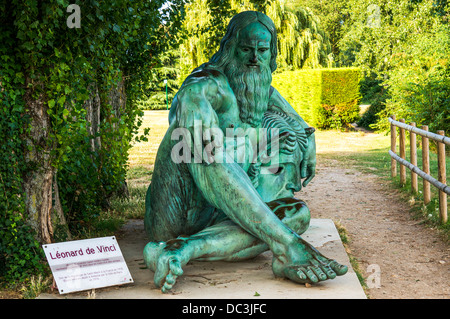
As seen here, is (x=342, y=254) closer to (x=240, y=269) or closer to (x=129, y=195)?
(x=240, y=269)

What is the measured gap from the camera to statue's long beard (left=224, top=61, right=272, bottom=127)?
11.2ft

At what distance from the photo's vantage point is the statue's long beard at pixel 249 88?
341 cm

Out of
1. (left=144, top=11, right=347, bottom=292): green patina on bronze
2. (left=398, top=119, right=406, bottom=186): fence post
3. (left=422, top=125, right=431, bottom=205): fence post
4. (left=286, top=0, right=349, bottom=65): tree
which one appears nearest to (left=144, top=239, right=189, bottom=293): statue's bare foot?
(left=144, top=11, right=347, bottom=292): green patina on bronze

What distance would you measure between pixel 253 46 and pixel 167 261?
1.46 metres

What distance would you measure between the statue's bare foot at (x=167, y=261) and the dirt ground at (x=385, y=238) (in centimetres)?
141

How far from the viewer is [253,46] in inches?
132

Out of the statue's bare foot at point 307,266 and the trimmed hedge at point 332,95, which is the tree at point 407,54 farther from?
the statue's bare foot at point 307,266

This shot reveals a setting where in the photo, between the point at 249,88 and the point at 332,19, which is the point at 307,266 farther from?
the point at 332,19

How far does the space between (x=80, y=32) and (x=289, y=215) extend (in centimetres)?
183

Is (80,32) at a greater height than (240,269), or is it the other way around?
(80,32)

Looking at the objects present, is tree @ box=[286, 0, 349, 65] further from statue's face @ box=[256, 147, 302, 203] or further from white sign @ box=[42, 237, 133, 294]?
white sign @ box=[42, 237, 133, 294]

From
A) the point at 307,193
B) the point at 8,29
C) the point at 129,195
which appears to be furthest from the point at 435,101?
the point at 8,29

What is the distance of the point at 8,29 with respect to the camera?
10.7 feet

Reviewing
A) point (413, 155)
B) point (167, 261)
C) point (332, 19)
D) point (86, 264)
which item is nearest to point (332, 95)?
point (413, 155)
